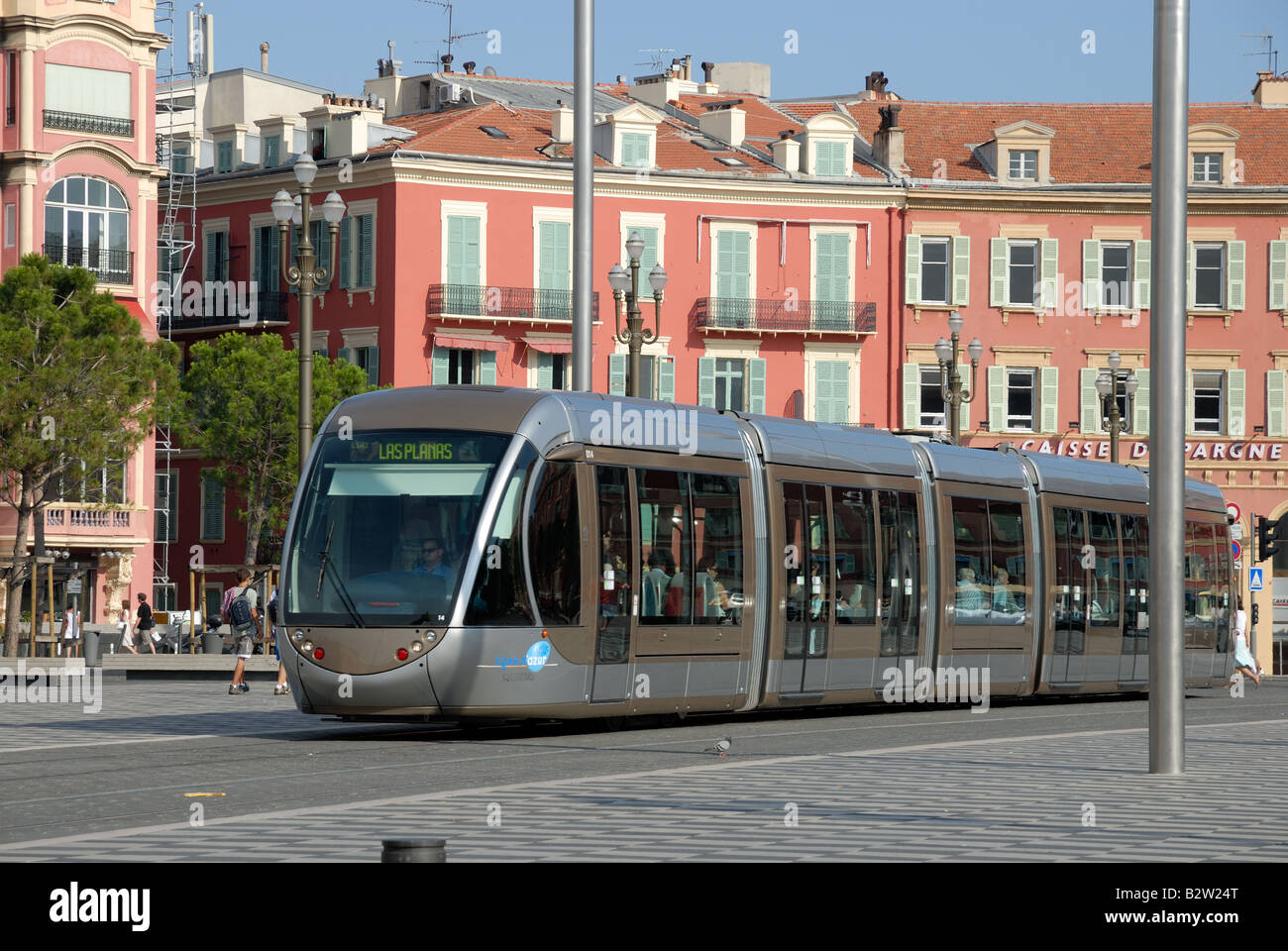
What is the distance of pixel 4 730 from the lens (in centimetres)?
2039

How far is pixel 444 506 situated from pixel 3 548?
124 feet

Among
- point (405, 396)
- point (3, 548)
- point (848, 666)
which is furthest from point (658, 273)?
point (3, 548)

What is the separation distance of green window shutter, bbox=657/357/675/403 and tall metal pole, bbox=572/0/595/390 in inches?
1425

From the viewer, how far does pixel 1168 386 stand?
47.7 feet

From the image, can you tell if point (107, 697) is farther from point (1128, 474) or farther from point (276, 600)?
point (1128, 474)

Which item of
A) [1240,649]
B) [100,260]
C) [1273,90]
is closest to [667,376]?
[100,260]

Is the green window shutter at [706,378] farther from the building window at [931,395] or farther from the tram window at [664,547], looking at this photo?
the tram window at [664,547]

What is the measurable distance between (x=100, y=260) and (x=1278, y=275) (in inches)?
1220

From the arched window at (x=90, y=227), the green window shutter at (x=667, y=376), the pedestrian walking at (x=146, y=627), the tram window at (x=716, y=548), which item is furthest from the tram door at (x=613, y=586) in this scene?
the green window shutter at (x=667, y=376)

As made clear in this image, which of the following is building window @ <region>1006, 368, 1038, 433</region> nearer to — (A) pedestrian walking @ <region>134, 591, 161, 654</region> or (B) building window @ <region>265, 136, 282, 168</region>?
(B) building window @ <region>265, 136, 282, 168</region>

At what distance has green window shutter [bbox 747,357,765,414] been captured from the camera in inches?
2411

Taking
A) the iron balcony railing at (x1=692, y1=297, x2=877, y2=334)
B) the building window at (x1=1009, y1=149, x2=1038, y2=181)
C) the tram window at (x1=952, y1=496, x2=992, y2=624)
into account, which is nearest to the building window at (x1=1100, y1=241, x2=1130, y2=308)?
the building window at (x1=1009, y1=149, x2=1038, y2=181)

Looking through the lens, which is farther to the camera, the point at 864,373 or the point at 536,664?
the point at 864,373

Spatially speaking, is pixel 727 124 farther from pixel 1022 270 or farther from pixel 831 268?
pixel 1022 270
